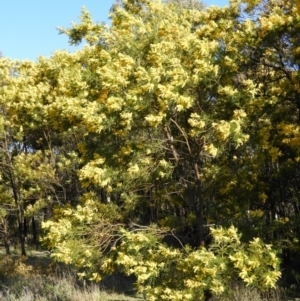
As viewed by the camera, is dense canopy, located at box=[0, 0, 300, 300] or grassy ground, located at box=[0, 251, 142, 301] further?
grassy ground, located at box=[0, 251, 142, 301]

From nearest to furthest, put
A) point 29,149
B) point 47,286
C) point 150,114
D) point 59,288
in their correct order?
point 150,114 → point 59,288 → point 47,286 → point 29,149

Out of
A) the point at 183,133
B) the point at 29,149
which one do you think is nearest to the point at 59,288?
the point at 183,133

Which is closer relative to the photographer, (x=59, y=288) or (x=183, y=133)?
(x=183, y=133)

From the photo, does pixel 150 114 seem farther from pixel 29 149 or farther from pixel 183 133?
Result: pixel 29 149

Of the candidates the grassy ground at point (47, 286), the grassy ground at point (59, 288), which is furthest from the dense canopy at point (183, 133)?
the grassy ground at point (47, 286)

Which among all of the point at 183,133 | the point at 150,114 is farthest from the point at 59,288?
the point at 150,114

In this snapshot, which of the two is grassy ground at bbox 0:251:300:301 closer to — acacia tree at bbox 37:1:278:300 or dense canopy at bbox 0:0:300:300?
dense canopy at bbox 0:0:300:300

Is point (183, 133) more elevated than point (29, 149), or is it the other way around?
point (29, 149)

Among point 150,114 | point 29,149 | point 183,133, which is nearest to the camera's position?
point 150,114

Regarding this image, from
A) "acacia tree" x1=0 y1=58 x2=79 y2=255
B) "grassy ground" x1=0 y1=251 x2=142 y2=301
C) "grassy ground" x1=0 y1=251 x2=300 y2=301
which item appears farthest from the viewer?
"acacia tree" x1=0 y1=58 x2=79 y2=255

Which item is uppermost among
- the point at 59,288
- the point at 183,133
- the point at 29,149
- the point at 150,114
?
the point at 29,149

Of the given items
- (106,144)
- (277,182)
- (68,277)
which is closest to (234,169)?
(277,182)

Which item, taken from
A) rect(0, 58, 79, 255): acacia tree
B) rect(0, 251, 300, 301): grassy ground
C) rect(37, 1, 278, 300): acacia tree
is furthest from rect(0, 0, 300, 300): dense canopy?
rect(0, 58, 79, 255): acacia tree

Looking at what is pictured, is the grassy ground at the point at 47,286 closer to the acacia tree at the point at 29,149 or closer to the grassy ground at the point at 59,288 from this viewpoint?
the grassy ground at the point at 59,288
